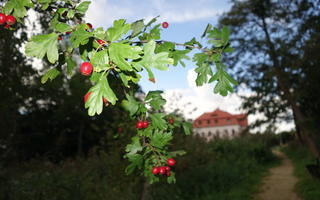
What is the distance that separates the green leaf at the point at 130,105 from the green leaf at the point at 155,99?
5.0 inches

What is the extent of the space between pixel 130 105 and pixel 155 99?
21 centimetres

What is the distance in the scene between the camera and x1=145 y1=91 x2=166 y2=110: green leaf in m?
1.80

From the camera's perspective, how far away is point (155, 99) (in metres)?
1.84

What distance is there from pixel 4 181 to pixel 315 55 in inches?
375

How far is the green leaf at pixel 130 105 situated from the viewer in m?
1.69

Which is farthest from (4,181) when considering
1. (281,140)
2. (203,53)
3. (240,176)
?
(281,140)

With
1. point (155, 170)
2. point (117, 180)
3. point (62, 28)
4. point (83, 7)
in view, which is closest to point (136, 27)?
point (83, 7)

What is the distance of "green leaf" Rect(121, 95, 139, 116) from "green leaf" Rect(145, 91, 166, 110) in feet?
0.42

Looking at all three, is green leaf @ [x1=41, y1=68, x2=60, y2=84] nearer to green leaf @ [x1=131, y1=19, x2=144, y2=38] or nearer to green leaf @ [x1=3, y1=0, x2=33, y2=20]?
green leaf @ [x1=3, y1=0, x2=33, y2=20]

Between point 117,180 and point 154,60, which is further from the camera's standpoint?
point 117,180

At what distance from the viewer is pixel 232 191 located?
7645mm

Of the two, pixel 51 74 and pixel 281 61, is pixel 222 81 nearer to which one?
pixel 51 74

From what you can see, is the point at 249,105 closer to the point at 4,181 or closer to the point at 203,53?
the point at 4,181

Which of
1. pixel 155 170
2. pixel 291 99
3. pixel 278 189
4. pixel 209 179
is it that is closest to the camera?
pixel 155 170
